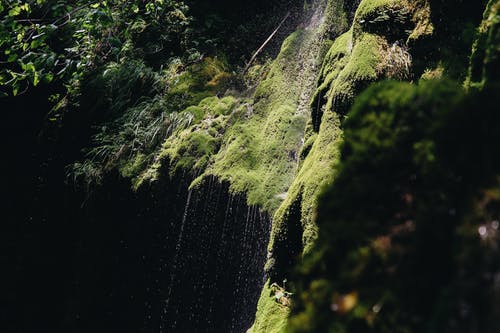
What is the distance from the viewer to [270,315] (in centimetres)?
369

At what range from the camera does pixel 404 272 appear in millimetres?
1322

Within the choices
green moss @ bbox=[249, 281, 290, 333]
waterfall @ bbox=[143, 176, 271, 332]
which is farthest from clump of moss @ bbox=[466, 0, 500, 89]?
waterfall @ bbox=[143, 176, 271, 332]

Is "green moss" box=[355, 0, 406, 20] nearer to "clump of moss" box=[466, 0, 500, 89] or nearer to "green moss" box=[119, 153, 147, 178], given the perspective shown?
"clump of moss" box=[466, 0, 500, 89]

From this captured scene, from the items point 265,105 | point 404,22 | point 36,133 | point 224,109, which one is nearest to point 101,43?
point 36,133

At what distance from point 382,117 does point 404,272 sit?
617 mm

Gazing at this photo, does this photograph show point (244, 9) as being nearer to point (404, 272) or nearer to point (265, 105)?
point (265, 105)

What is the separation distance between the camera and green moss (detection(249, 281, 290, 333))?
11.4 feet

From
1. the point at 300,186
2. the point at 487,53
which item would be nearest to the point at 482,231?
the point at 487,53

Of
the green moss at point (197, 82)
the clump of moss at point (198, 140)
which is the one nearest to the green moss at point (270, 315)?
the clump of moss at point (198, 140)

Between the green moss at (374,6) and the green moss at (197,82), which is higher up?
the green moss at (374,6)

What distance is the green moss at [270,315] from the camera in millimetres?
3484

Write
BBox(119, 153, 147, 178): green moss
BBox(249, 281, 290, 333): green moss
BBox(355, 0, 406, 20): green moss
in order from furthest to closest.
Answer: BBox(119, 153, 147, 178): green moss
BBox(355, 0, 406, 20): green moss
BBox(249, 281, 290, 333): green moss

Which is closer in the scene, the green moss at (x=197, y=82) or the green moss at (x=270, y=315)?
the green moss at (x=270, y=315)

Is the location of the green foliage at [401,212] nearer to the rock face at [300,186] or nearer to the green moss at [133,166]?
the rock face at [300,186]
